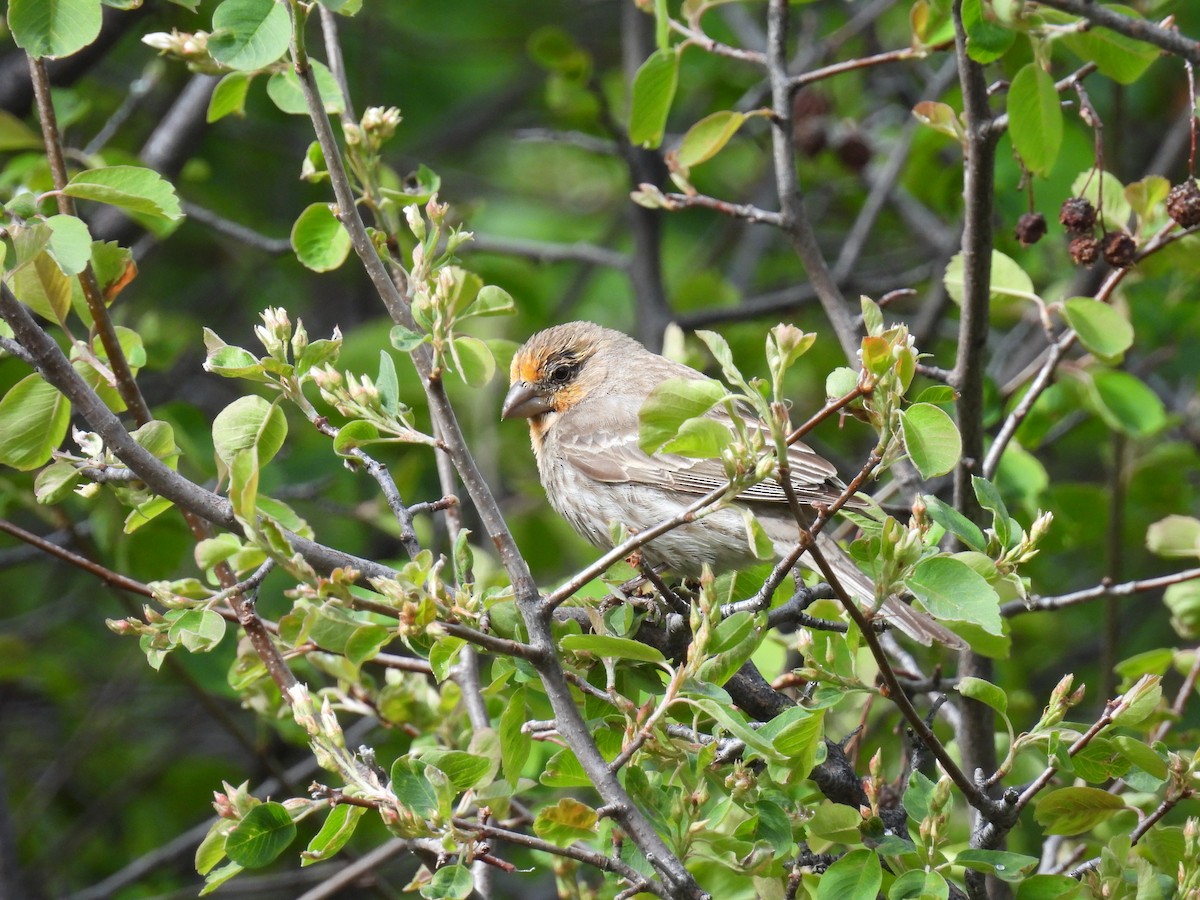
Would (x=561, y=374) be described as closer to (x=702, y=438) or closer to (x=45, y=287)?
(x=45, y=287)

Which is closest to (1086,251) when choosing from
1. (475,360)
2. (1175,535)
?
(1175,535)

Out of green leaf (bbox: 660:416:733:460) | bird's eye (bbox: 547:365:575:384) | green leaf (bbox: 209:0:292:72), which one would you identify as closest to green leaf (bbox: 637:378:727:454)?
green leaf (bbox: 660:416:733:460)

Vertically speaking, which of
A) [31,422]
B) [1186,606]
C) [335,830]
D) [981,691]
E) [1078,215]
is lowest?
[1186,606]

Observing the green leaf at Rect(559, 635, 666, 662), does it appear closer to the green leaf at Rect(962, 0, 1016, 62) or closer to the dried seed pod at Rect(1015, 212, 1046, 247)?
the green leaf at Rect(962, 0, 1016, 62)

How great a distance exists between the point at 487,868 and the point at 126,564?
2391 millimetres

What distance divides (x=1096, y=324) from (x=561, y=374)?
261 cm

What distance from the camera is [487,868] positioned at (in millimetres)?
3852

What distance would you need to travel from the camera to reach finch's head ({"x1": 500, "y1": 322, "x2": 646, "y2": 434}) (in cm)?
597

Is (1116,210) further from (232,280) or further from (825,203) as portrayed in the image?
(232,280)

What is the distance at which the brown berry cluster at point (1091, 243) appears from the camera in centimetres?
400

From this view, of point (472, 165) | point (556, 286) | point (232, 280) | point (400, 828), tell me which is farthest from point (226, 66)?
point (472, 165)

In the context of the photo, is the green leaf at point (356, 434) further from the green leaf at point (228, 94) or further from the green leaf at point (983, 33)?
the green leaf at point (983, 33)

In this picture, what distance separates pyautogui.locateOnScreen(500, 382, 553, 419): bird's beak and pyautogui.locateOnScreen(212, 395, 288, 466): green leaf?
9.74 ft

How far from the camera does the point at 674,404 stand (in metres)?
2.47
